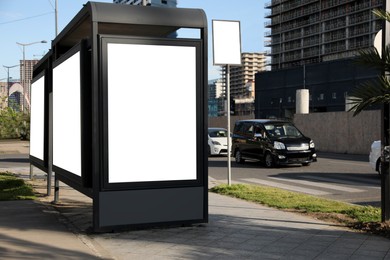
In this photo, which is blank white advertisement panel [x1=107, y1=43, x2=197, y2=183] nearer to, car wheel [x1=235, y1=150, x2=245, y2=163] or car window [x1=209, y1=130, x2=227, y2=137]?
car wheel [x1=235, y1=150, x2=245, y2=163]

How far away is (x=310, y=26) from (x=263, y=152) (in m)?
119

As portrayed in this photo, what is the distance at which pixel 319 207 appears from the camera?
858 centimetres

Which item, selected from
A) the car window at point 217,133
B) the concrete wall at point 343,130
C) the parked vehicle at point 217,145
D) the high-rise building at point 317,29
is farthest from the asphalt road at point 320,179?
the high-rise building at point 317,29

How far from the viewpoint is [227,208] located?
865 centimetres

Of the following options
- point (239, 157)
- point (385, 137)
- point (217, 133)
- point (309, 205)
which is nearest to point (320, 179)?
point (309, 205)

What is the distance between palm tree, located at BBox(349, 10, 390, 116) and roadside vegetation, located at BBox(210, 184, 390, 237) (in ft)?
5.58

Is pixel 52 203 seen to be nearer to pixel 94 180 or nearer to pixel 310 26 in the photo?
pixel 94 180

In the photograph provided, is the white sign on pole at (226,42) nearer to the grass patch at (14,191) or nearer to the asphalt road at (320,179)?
the asphalt road at (320,179)

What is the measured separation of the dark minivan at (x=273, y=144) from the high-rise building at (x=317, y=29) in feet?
319

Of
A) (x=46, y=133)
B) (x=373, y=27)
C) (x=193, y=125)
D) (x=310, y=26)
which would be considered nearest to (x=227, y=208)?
(x=193, y=125)

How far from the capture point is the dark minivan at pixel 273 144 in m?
17.6

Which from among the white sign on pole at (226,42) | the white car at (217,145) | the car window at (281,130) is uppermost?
the white sign on pole at (226,42)

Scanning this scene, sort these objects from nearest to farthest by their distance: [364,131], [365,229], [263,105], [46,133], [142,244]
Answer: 1. [142,244]
2. [365,229]
3. [46,133]
4. [364,131]
5. [263,105]

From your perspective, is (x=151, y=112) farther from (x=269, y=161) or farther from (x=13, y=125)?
(x=13, y=125)
